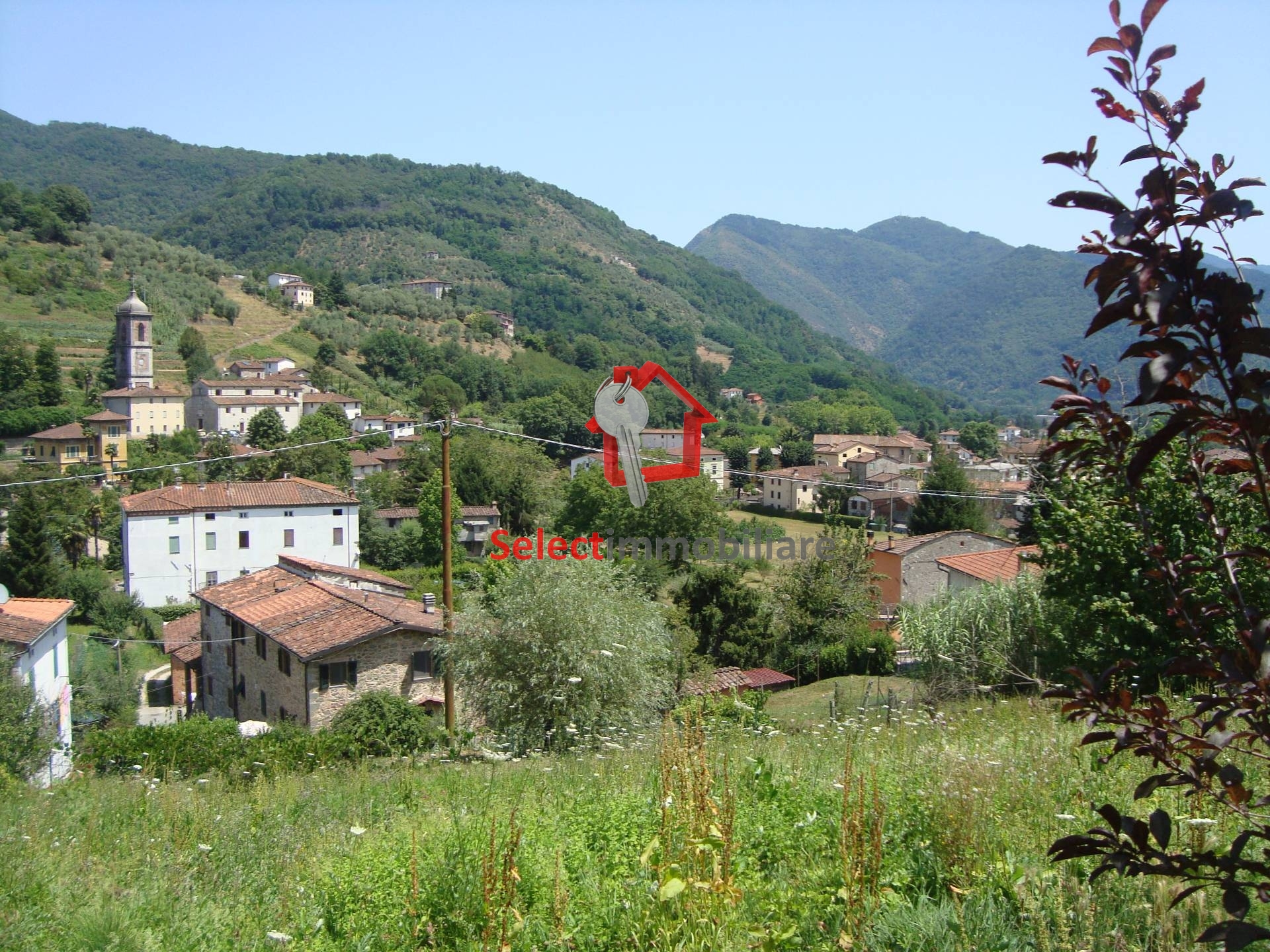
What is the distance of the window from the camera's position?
15.5 metres

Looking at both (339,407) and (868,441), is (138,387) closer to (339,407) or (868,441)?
(339,407)

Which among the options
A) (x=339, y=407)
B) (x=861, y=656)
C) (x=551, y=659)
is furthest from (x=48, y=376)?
(x=551, y=659)

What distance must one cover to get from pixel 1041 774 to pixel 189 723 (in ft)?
35.0

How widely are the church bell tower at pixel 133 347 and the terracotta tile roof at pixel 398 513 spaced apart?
26.3 meters

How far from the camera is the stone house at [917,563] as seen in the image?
2945 cm

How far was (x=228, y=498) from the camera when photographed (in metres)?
35.2

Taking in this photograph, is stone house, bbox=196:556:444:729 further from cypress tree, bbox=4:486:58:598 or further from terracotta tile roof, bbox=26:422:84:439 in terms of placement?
terracotta tile roof, bbox=26:422:84:439

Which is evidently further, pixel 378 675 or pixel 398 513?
pixel 398 513

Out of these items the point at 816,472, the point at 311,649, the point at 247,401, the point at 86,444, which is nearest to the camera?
the point at 311,649

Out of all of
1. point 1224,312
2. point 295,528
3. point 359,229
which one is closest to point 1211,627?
point 1224,312

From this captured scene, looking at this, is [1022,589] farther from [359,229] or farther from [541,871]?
[359,229]

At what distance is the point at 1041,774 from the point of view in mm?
4062

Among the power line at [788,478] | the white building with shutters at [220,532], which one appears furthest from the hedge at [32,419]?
the power line at [788,478]

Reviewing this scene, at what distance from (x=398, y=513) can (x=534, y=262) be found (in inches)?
4259
